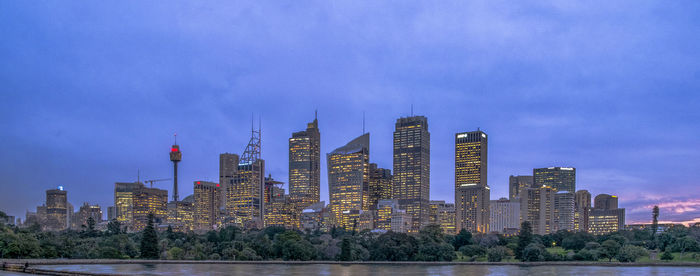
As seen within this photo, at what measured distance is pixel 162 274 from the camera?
85562mm

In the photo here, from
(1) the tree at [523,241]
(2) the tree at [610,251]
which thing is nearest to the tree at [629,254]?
(2) the tree at [610,251]

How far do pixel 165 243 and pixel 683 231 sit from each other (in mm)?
133719

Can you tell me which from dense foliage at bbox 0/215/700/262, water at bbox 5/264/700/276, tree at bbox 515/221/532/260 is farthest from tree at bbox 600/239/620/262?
water at bbox 5/264/700/276

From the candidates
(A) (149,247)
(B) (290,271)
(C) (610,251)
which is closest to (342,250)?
(B) (290,271)

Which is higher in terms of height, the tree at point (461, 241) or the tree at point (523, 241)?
the tree at point (523, 241)

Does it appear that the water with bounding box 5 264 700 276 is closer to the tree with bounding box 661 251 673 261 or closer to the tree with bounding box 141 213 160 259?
the tree with bounding box 141 213 160 259

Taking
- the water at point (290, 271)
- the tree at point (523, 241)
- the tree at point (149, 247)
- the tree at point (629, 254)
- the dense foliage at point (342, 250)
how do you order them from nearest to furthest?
the water at point (290, 271) → the tree at point (149, 247) → the dense foliage at point (342, 250) → the tree at point (629, 254) → the tree at point (523, 241)

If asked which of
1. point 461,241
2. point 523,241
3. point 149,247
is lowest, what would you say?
point 461,241

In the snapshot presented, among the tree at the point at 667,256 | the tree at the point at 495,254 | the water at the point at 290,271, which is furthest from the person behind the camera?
the tree at the point at 495,254

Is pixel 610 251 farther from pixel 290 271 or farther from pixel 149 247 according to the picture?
pixel 149 247

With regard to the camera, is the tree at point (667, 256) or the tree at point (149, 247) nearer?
the tree at point (149, 247)

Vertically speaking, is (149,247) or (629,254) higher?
(149,247)

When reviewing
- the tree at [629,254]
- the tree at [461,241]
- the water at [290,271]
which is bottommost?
the tree at [461,241]

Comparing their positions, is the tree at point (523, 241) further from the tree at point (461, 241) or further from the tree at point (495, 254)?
the tree at point (461, 241)
